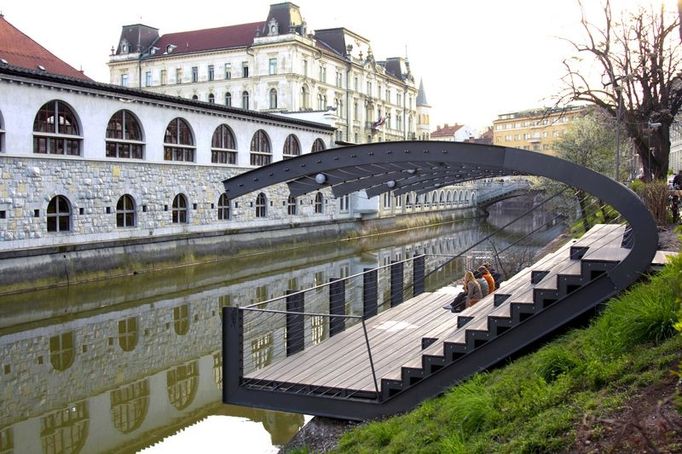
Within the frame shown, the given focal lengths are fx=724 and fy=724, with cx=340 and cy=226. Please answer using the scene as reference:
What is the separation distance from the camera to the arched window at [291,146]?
46.8 meters

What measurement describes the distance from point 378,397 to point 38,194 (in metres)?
22.5

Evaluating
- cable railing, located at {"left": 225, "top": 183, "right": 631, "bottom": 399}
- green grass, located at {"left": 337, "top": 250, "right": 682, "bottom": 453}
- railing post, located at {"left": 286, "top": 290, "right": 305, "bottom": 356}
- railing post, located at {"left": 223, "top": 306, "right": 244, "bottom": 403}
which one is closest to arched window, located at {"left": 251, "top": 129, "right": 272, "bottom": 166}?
cable railing, located at {"left": 225, "top": 183, "right": 631, "bottom": 399}

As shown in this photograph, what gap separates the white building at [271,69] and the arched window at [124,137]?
2291 cm

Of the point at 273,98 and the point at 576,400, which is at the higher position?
the point at 273,98

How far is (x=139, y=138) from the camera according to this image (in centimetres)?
3403

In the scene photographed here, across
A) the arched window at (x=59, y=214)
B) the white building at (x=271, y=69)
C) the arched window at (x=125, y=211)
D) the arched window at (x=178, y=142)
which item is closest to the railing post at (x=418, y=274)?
→ the arched window at (x=59, y=214)

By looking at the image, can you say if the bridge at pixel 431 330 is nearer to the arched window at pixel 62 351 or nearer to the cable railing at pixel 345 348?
the cable railing at pixel 345 348

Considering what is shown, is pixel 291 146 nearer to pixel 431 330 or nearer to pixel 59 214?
pixel 59 214

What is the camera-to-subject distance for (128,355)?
1711cm

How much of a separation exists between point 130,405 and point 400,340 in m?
5.56

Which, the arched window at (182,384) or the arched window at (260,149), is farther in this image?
the arched window at (260,149)

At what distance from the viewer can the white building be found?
2482 inches

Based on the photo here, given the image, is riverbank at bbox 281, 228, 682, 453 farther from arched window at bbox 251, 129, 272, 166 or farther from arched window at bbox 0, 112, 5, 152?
arched window at bbox 251, 129, 272, 166

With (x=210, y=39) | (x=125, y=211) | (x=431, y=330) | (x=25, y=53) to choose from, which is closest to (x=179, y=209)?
(x=125, y=211)
